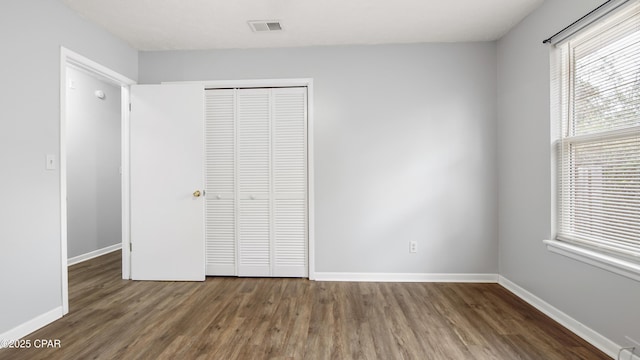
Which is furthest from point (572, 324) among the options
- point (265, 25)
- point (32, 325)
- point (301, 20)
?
point (32, 325)

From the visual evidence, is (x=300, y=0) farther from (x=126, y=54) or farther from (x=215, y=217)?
(x=215, y=217)

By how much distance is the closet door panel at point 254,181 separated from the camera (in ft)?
10.8

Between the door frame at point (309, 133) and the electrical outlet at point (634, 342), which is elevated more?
the door frame at point (309, 133)

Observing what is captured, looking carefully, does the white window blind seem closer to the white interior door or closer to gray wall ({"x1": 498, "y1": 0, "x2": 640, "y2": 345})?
gray wall ({"x1": 498, "y1": 0, "x2": 640, "y2": 345})

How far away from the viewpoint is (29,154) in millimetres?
2146

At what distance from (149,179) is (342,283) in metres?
2.44

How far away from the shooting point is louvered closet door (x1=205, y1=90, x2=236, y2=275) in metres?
3.32

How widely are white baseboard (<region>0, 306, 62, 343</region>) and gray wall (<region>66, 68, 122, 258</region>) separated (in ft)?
6.12

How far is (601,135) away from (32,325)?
434 centimetres

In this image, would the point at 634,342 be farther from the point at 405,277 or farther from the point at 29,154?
the point at 29,154

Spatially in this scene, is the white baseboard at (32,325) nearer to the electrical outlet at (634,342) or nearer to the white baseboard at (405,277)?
the white baseboard at (405,277)

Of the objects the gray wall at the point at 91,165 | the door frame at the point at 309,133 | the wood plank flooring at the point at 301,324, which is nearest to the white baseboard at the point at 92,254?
the gray wall at the point at 91,165

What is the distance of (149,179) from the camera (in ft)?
10.5

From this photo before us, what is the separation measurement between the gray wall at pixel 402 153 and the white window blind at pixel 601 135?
2.77 feet
